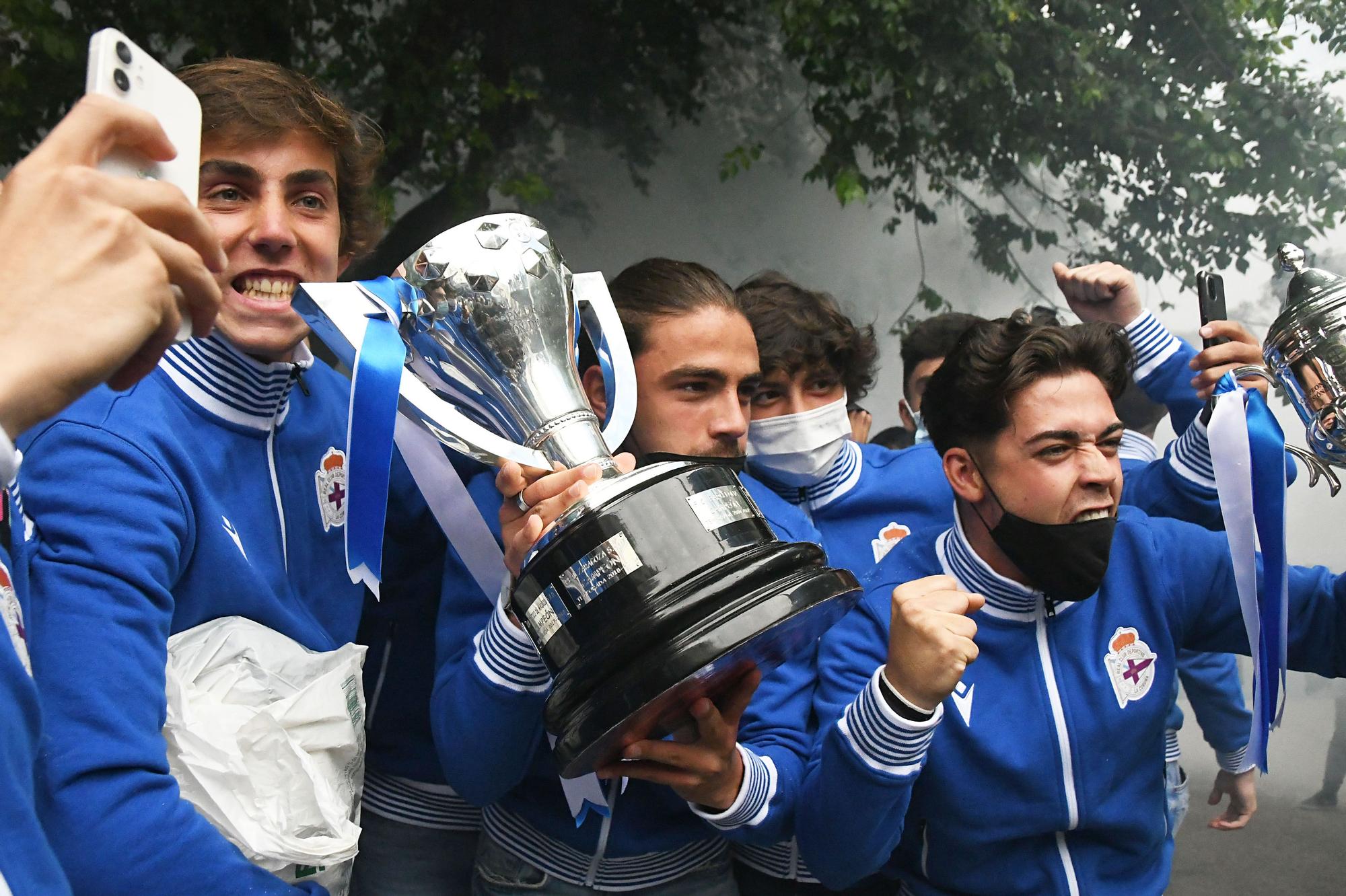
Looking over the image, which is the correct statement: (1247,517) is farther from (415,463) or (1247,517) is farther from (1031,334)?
(415,463)

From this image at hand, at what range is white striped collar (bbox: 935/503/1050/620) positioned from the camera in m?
2.04

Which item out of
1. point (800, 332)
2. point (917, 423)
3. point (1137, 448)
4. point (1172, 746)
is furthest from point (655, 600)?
point (917, 423)

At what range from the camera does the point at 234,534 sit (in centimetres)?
153

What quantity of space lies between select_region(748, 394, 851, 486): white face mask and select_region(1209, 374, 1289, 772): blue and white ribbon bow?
843mm

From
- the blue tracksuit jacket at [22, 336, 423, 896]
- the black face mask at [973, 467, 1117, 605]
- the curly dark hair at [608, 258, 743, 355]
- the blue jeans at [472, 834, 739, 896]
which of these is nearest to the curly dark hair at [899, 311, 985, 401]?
the curly dark hair at [608, 258, 743, 355]

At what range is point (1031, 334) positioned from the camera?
2.21m

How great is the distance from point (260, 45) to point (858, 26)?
2691 millimetres

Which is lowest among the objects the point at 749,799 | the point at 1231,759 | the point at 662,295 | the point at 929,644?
the point at 1231,759

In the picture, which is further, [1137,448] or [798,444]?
[1137,448]

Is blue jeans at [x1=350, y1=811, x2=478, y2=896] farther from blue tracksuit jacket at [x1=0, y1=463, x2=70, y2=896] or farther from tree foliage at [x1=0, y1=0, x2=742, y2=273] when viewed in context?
tree foliage at [x1=0, y1=0, x2=742, y2=273]

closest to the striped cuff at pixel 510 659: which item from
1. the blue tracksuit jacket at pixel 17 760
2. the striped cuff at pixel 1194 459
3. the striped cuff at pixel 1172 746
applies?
the blue tracksuit jacket at pixel 17 760

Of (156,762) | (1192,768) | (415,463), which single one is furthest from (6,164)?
(1192,768)

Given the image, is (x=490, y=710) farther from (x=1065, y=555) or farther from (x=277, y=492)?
(x=1065, y=555)

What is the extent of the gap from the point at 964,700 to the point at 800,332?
1.07 metres
